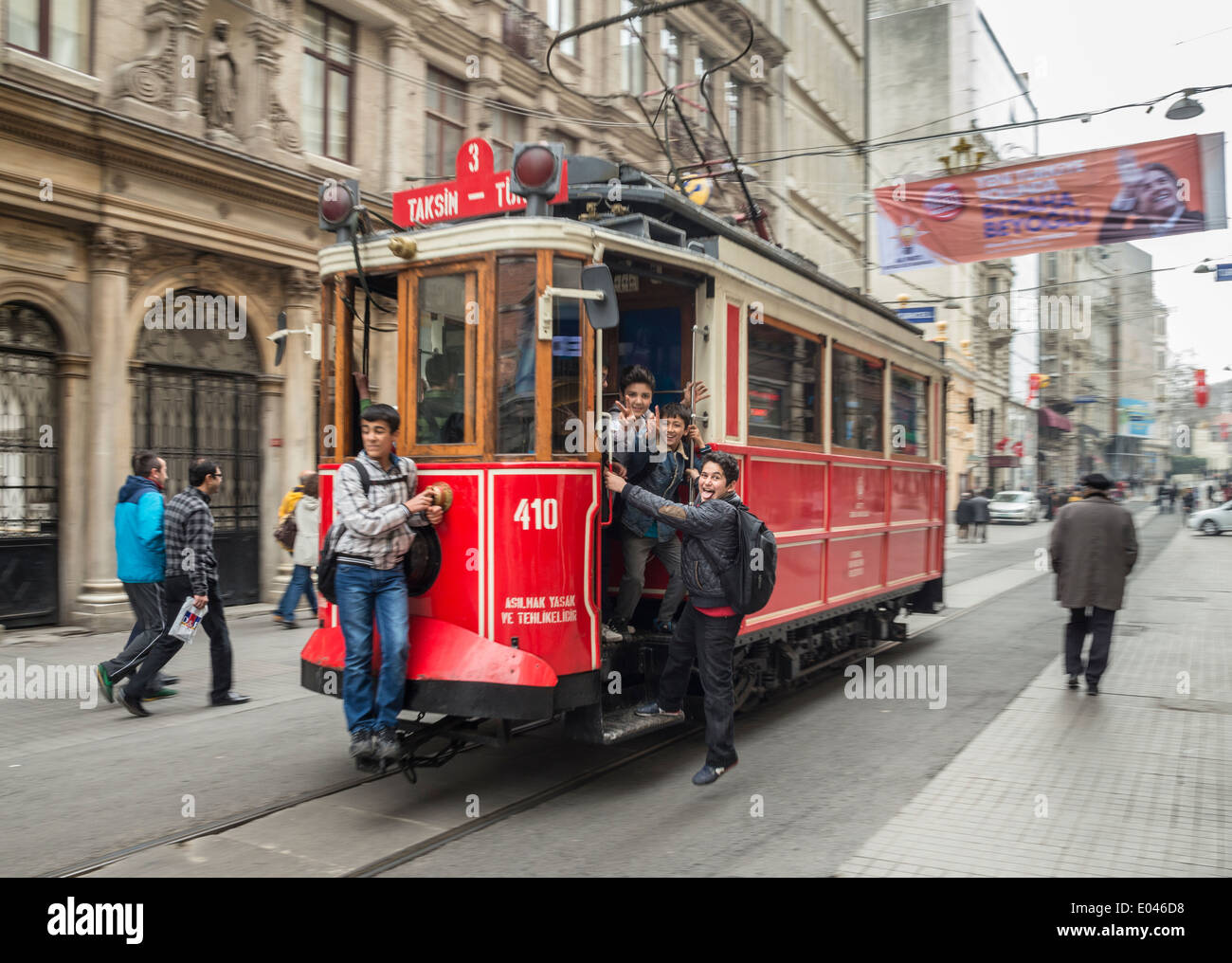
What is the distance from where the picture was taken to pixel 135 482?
7.70 meters

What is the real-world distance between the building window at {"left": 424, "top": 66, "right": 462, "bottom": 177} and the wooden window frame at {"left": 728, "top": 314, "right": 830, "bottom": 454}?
33.5 ft

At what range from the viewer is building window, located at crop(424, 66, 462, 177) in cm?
1647

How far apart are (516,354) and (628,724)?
2.20 m

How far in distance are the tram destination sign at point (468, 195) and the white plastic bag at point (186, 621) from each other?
329 centimetres

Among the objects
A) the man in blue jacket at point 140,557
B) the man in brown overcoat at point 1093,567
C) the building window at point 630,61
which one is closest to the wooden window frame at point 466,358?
the man in blue jacket at point 140,557

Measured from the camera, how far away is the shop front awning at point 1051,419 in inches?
2294

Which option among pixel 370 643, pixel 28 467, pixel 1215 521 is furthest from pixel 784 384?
pixel 1215 521

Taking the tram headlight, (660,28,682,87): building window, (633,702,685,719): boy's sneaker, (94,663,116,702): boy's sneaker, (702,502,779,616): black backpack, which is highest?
(660,28,682,87): building window

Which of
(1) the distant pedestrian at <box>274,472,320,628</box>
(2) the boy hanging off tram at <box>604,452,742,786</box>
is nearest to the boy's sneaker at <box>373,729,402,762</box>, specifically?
(2) the boy hanging off tram at <box>604,452,742,786</box>

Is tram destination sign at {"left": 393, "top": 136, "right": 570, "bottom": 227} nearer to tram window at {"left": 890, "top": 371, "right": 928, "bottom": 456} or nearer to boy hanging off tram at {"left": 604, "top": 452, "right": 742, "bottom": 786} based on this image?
boy hanging off tram at {"left": 604, "top": 452, "right": 742, "bottom": 786}

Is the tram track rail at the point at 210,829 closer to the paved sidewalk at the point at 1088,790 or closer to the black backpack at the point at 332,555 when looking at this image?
the black backpack at the point at 332,555
